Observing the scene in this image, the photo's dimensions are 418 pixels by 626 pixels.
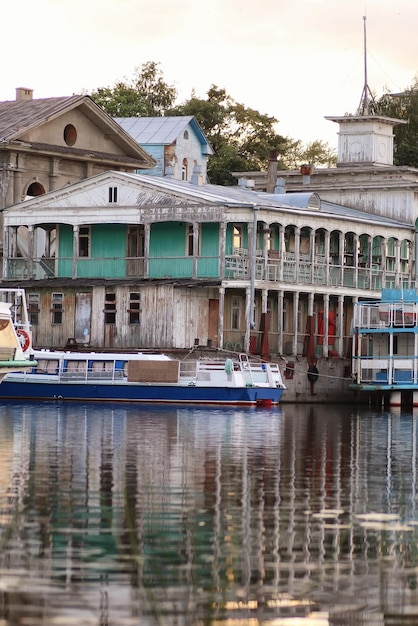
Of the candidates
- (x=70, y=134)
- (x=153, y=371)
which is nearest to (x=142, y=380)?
(x=153, y=371)

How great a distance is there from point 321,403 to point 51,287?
12.3 metres

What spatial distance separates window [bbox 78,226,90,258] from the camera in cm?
6712

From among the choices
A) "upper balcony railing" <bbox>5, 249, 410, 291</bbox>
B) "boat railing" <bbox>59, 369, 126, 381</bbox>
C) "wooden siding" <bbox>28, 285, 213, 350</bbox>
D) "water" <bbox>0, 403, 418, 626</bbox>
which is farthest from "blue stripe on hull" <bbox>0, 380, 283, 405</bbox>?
"water" <bbox>0, 403, 418, 626</bbox>

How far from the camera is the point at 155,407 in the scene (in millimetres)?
54406

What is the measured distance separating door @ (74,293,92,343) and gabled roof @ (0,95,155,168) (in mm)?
9026

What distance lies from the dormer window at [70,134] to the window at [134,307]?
14.0m

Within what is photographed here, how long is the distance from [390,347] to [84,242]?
14.6 metres

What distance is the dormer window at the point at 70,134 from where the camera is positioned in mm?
74125

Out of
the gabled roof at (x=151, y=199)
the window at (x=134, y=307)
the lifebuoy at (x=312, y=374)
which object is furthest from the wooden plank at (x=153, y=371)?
the gabled roof at (x=151, y=199)

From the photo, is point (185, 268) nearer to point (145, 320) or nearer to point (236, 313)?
point (145, 320)

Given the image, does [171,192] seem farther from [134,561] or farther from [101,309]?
[134,561]

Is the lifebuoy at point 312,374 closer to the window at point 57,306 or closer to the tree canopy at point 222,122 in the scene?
the window at point 57,306

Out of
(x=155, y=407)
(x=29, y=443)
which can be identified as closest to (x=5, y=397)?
(x=155, y=407)

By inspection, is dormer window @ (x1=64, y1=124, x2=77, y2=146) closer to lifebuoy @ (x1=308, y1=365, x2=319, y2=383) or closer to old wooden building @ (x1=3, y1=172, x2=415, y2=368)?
old wooden building @ (x1=3, y1=172, x2=415, y2=368)
